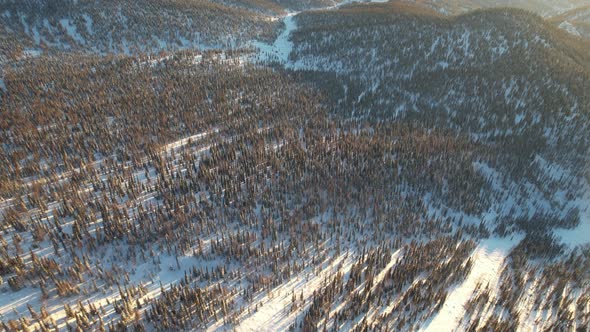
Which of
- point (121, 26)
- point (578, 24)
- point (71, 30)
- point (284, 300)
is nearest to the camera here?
point (284, 300)

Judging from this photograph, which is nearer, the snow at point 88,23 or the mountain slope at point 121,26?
the mountain slope at point 121,26

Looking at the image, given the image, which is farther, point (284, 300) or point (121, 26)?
point (121, 26)

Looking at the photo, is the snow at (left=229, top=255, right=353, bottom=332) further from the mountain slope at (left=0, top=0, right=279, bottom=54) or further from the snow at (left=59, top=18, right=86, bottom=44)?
the snow at (left=59, top=18, right=86, bottom=44)

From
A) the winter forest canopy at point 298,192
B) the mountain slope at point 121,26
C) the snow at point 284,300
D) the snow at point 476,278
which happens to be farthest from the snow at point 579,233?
the mountain slope at point 121,26

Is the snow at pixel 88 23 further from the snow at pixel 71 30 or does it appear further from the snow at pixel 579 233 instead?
the snow at pixel 579 233

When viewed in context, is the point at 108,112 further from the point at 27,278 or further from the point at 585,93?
the point at 585,93

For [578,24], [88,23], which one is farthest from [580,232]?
[578,24]

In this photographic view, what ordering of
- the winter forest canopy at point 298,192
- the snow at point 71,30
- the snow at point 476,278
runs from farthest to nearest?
1. the snow at point 71,30
2. the snow at point 476,278
3. the winter forest canopy at point 298,192

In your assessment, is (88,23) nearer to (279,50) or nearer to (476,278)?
(279,50)

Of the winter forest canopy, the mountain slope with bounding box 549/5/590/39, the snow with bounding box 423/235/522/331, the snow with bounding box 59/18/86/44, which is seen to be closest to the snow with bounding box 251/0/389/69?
the winter forest canopy
